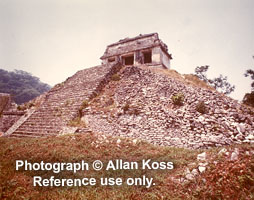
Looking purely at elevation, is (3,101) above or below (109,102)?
above

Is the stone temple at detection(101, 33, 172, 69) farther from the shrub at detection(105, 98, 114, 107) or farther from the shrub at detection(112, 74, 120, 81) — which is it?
the shrub at detection(105, 98, 114, 107)

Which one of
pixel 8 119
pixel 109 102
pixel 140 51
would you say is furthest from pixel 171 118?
pixel 8 119

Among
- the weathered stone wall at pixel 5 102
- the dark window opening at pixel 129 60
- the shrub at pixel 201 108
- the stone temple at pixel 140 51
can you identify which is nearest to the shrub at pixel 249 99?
the stone temple at pixel 140 51

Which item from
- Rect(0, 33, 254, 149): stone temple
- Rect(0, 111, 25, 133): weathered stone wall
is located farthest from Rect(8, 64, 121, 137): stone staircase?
Rect(0, 111, 25, 133): weathered stone wall

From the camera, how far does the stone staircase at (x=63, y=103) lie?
37.4 feet

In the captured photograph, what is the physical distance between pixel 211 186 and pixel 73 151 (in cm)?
551

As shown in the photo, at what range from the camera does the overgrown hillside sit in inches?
157

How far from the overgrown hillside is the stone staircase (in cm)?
433

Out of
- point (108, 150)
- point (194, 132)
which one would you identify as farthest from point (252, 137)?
point (108, 150)

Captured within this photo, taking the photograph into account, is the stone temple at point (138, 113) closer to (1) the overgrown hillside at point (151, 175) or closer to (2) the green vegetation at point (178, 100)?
(2) the green vegetation at point (178, 100)

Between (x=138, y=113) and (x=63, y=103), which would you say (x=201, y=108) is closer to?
(x=138, y=113)

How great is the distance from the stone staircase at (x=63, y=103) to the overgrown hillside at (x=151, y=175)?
14.2 feet

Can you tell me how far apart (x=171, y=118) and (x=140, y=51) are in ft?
49.3

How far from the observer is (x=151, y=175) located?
5.08 m
